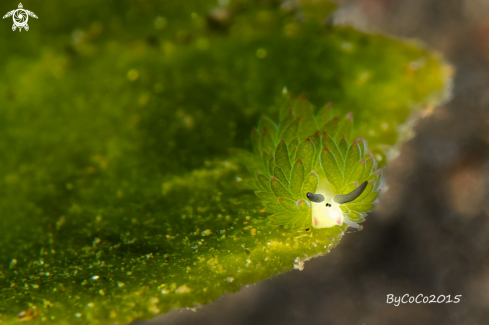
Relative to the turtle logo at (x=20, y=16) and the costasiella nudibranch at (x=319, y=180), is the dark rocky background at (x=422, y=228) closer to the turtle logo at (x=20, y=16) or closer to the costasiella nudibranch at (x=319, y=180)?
the costasiella nudibranch at (x=319, y=180)

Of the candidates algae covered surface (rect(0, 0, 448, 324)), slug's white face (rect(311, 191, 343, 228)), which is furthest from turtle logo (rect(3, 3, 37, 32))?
slug's white face (rect(311, 191, 343, 228))

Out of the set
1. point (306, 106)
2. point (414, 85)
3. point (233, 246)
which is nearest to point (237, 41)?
point (306, 106)

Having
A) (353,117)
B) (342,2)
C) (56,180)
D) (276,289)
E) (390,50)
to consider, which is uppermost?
(342,2)

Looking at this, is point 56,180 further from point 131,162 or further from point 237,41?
point 237,41

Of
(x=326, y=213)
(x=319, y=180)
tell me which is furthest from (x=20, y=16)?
(x=326, y=213)

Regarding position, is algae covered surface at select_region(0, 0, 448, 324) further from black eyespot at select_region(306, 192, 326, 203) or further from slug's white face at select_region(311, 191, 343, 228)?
black eyespot at select_region(306, 192, 326, 203)

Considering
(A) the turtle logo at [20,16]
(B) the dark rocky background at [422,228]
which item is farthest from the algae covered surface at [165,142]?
(A) the turtle logo at [20,16]
